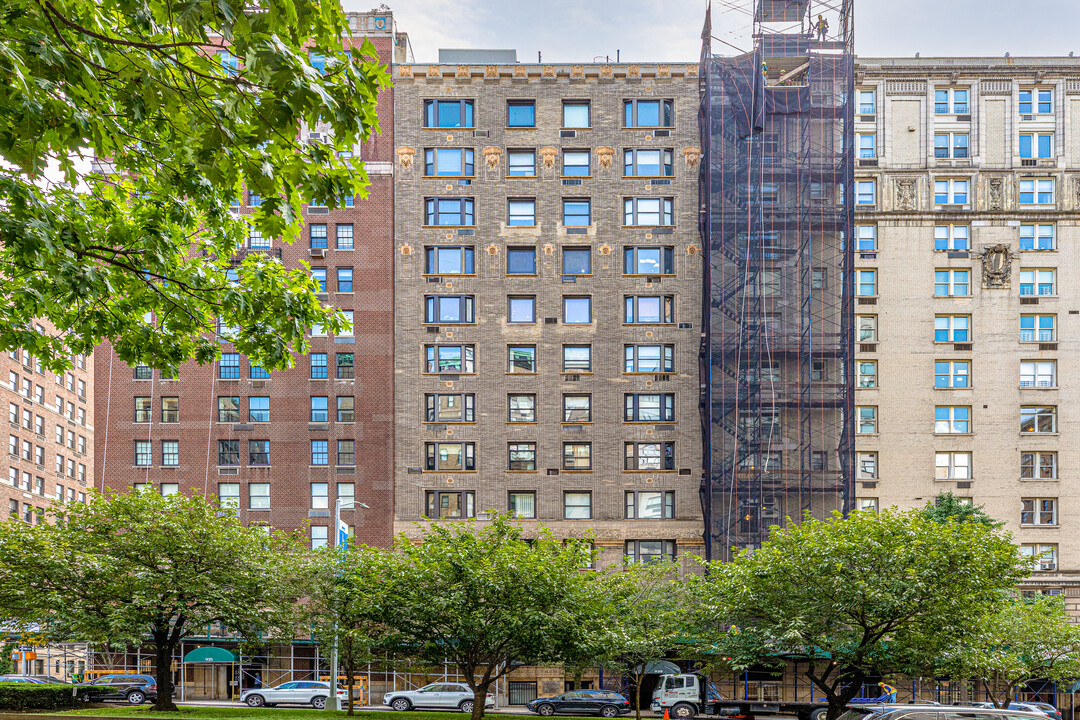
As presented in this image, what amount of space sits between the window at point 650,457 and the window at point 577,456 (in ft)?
6.70

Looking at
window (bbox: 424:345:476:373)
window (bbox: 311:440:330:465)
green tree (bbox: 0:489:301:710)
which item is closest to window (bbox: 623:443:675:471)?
window (bbox: 424:345:476:373)

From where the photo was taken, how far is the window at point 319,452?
182ft

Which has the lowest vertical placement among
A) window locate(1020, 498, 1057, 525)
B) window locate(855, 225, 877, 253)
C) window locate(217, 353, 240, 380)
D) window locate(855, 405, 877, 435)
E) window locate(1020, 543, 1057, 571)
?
window locate(1020, 543, 1057, 571)

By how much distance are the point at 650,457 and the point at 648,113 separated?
20.4m

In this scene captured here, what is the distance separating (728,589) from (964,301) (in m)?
35.1

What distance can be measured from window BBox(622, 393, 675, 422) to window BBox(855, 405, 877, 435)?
12.4 m

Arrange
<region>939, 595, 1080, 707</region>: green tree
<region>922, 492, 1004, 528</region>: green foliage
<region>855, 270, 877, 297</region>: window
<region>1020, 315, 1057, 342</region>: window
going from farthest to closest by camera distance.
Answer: <region>855, 270, 877, 297</region>: window → <region>1020, 315, 1057, 342</region>: window → <region>922, 492, 1004, 528</region>: green foliage → <region>939, 595, 1080, 707</region>: green tree

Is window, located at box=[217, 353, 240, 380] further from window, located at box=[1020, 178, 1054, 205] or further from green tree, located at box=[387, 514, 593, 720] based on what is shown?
window, located at box=[1020, 178, 1054, 205]

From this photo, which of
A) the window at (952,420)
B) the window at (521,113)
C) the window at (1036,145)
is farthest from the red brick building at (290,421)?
the window at (1036,145)

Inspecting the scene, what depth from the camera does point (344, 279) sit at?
57.2m

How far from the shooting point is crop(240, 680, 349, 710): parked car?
46.8 metres

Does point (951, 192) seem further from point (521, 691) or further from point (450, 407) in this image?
point (521, 691)

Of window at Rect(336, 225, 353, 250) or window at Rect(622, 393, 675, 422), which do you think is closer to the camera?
window at Rect(622, 393, 675, 422)

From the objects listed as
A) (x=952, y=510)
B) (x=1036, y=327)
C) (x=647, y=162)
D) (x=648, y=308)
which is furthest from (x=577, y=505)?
(x=1036, y=327)
